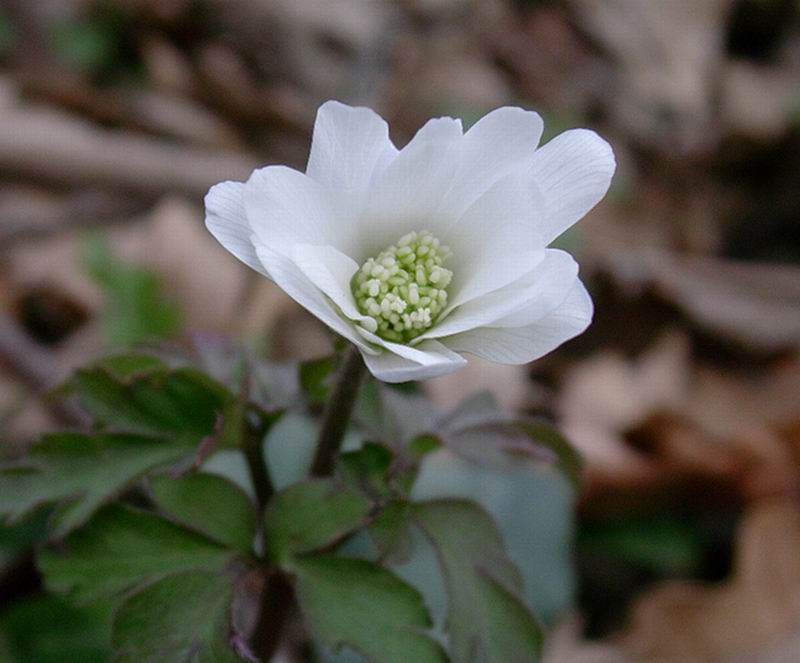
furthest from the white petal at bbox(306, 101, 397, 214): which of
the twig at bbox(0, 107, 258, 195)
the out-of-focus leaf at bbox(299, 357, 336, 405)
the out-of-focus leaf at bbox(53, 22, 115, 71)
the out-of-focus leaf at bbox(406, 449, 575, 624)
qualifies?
the out-of-focus leaf at bbox(53, 22, 115, 71)

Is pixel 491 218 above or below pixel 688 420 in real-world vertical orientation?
above

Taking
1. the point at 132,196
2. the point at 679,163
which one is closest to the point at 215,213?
the point at 132,196

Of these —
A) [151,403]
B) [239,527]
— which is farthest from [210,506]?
[151,403]

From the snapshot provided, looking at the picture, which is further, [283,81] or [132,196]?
[283,81]

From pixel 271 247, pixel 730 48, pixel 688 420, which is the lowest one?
pixel 688 420

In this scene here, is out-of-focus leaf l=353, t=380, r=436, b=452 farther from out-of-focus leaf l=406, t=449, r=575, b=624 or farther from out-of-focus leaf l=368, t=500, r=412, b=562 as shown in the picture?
out-of-focus leaf l=406, t=449, r=575, b=624

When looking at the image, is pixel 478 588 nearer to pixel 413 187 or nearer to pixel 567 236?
pixel 413 187

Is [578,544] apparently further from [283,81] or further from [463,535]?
[283,81]
